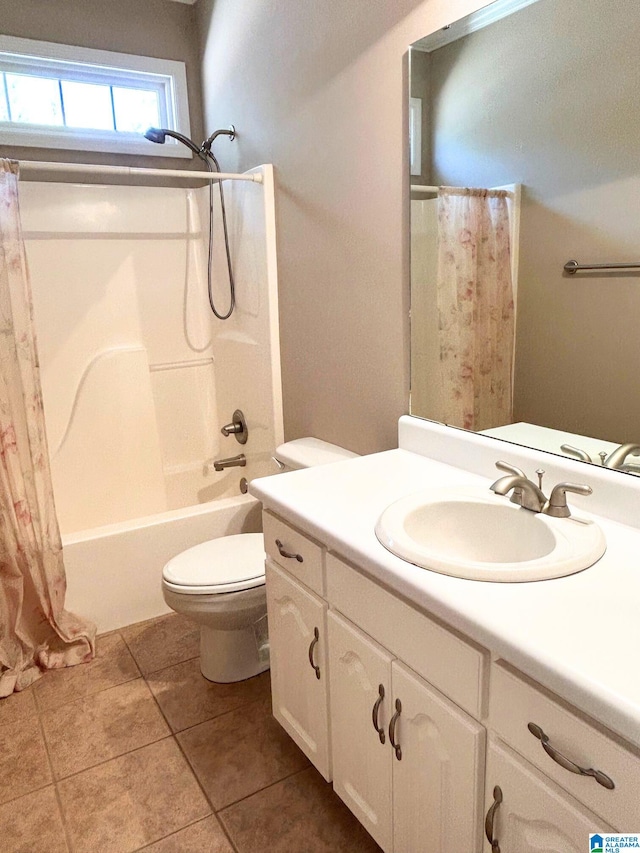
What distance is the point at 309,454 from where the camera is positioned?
7.25ft

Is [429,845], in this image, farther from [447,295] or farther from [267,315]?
[267,315]

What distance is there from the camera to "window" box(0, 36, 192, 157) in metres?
2.60

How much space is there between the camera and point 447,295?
1721 mm

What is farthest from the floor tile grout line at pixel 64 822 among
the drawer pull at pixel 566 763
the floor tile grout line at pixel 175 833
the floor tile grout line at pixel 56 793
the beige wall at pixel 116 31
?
the beige wall at pixel 116 31

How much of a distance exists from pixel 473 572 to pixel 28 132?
2.62 m

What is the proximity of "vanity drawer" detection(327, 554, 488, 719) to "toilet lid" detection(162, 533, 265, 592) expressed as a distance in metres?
0.58

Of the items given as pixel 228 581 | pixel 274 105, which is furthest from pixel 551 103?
pixel 228 581

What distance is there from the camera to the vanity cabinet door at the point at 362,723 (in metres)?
1.25

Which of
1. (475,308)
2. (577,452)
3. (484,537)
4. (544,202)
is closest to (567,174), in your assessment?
(544,202)

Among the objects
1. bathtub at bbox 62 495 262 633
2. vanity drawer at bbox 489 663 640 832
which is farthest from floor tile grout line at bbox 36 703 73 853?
vanity drawer at bbox 489 663 640 832

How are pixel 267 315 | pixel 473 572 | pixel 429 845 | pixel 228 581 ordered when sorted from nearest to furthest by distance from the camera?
pixel 473 572 < pixel 429 845 < pixel 228 581 < pixel 267 315

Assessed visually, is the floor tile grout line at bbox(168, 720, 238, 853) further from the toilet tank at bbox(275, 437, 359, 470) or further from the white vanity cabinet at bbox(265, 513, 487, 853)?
A: the toilet tank at bbox(275, 437, 359, 470)

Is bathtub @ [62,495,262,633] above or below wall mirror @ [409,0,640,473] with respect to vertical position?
below

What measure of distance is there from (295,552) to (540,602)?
0.66m
